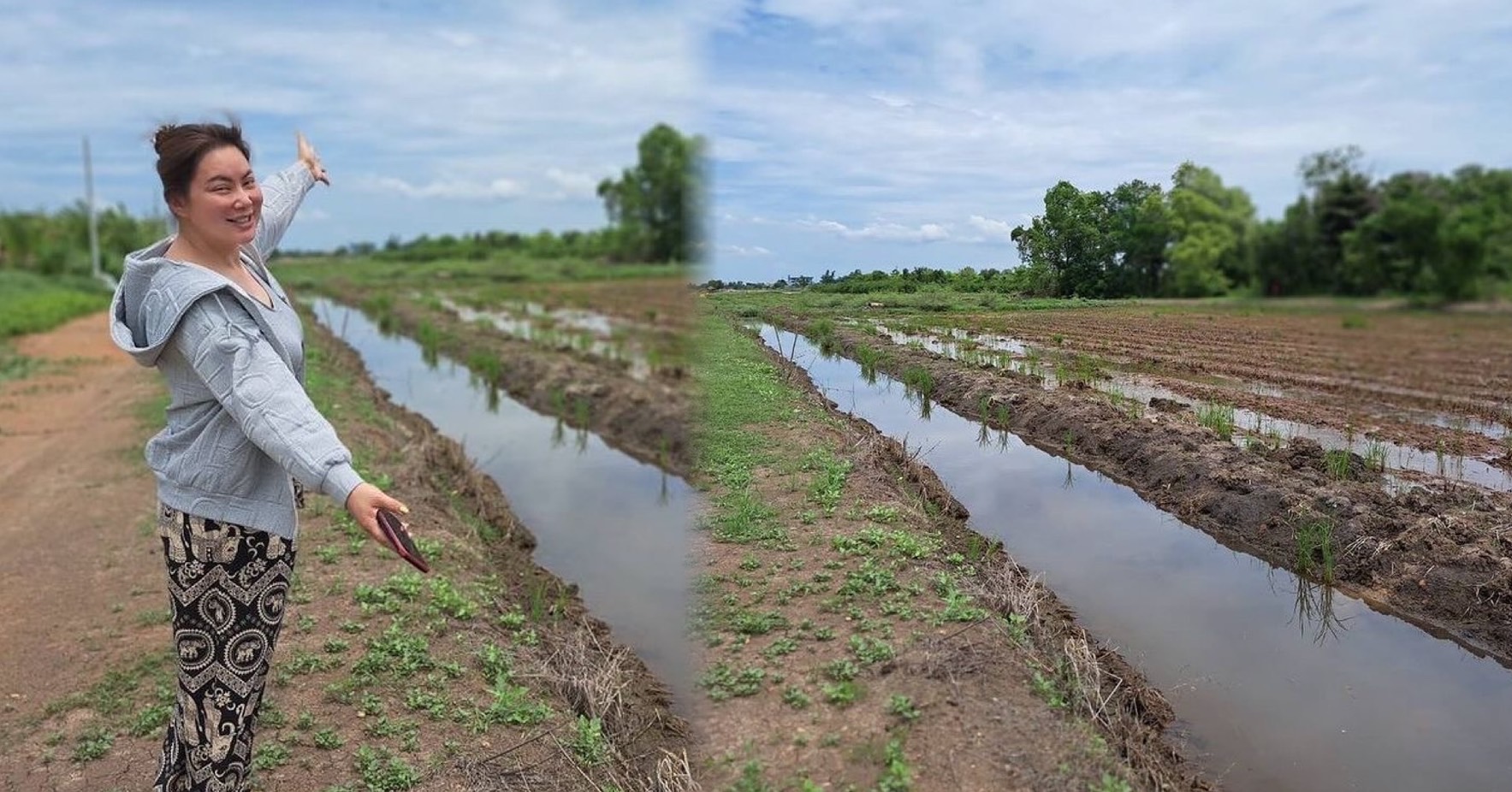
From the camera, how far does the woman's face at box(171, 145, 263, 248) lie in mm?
2395

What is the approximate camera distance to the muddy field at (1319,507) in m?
3.56

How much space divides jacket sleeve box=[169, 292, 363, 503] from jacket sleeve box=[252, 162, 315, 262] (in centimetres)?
60

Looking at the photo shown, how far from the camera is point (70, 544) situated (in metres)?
6.49

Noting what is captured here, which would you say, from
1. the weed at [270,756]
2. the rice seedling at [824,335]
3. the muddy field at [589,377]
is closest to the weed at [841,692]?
the muddy field at [589,377]

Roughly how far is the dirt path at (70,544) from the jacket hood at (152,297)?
243 centimetres

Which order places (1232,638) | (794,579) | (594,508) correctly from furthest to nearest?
(594,508)
(1232,638)
(794,579)

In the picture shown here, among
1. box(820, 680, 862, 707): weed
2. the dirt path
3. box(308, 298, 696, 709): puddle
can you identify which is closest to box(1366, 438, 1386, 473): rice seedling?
box(820, 680, 862, 707): weed

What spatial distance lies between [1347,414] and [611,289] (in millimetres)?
27076

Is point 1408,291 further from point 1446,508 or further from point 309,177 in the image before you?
point 309,177

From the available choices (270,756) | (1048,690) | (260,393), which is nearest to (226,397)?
(260,393)

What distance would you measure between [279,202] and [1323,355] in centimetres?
288

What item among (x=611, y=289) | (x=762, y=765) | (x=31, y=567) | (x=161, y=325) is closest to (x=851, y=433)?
(x=762, y=765)

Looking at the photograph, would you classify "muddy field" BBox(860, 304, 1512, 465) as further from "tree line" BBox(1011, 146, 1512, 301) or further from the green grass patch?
the green grass patch

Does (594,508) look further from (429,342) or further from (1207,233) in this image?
(429,342)
